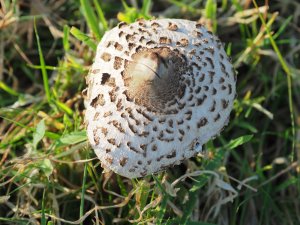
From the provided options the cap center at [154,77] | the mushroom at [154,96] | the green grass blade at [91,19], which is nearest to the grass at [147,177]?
the green grass blade at [91,19]

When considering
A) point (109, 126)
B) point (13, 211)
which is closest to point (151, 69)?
point (109, 126)

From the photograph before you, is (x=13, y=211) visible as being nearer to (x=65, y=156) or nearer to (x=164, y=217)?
(x=65, y=156)

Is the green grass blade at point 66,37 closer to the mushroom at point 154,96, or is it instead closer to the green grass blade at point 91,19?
the green grass blade at point 91,19

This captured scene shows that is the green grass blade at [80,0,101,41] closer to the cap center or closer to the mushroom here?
the mushroom

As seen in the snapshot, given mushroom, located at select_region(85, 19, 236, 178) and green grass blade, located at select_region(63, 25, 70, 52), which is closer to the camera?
mushroom, located at select_region(85, 19, 236, 178)

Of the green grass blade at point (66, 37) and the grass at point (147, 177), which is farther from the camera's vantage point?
the green grass blade at point (66, 37)

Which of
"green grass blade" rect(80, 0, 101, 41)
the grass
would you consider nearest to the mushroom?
the grass
